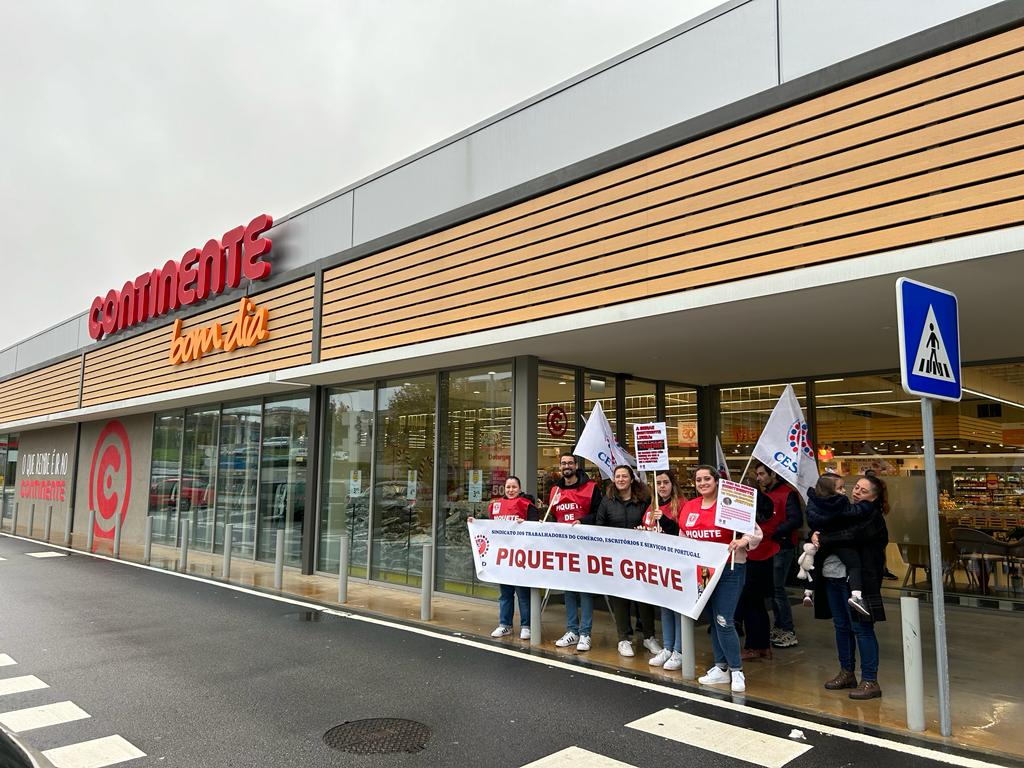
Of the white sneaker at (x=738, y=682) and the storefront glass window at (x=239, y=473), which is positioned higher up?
the storefront glass window at (x=239, y=473)

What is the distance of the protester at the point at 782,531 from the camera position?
290 inches

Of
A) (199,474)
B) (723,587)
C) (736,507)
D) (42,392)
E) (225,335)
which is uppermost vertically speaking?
(225,335)

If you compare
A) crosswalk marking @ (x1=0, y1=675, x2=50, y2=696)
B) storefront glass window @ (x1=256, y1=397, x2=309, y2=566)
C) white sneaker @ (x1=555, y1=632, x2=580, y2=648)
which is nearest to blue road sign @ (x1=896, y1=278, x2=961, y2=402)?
white sneaker @ (x1=555, y1=632, x2=580, y2=648)

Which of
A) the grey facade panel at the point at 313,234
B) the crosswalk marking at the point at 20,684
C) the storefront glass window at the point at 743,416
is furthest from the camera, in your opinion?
the grey facade panel at the point at 313,234

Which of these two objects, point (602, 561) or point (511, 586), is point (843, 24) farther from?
point (511, 586)

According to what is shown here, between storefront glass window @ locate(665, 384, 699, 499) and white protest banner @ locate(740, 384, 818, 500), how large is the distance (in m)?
5.38

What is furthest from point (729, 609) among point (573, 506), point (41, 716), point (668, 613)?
point (41, 716)

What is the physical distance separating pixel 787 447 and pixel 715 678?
220 cm

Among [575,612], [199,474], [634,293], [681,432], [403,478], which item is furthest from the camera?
[199,474]

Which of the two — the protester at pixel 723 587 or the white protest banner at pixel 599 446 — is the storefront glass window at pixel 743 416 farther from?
the protester at pixel 723 587

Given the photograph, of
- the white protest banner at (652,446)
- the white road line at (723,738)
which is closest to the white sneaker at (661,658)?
the white road line at (723,738)

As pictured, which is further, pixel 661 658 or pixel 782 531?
pixel 782 531

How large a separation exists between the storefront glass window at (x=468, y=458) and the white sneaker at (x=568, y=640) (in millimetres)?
2584

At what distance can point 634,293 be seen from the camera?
25.8 ft
